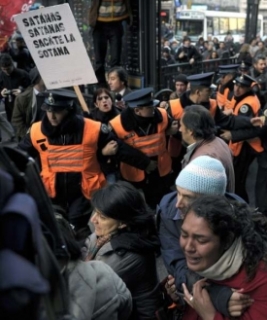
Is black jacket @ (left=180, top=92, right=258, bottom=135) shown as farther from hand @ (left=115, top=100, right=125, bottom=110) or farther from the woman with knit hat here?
the woman with knit hat

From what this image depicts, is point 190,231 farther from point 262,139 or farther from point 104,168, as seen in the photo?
point 262,139

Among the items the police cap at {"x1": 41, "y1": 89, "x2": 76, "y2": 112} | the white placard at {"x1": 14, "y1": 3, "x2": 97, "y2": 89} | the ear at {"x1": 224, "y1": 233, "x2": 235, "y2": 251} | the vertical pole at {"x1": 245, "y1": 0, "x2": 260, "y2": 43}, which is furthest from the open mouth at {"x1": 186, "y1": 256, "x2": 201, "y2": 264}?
the vertical pole at {"x1": 245, "y1": 0, "x2": 260, "y2": 43}

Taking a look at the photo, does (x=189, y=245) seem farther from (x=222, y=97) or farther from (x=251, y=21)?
(x=251, y=21)

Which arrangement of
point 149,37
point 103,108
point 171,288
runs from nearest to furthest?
point 171,288, point 103,108, point 149,37

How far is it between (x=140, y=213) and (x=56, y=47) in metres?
2.41

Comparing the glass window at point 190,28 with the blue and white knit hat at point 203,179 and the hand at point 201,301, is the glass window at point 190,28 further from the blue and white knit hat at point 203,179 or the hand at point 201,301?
the hand at point 201,301

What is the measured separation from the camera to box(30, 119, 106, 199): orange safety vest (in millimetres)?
3686

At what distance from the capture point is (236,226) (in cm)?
197

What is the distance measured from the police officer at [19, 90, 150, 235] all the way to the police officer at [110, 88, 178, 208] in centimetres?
48

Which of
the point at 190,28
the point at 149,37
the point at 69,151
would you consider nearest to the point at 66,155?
the point at 69,151

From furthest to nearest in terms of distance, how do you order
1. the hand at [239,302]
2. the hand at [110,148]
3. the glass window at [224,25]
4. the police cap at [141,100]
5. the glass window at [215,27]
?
1. the glass window at [215,27]
2. the glass window at [224,25]
3. the police cap at [141,100]
4. the hand at [110,148]
5. the hand at [239,302]

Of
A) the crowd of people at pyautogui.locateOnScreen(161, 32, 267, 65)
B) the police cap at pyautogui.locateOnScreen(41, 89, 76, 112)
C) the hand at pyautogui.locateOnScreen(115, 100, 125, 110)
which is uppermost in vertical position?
the police cap at pyautogui.locateOnScreen(41, 89, 76, 112)

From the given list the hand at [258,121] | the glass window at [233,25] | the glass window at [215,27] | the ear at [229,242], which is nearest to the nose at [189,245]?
the ear at [229,242]

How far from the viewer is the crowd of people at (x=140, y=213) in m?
0.89
